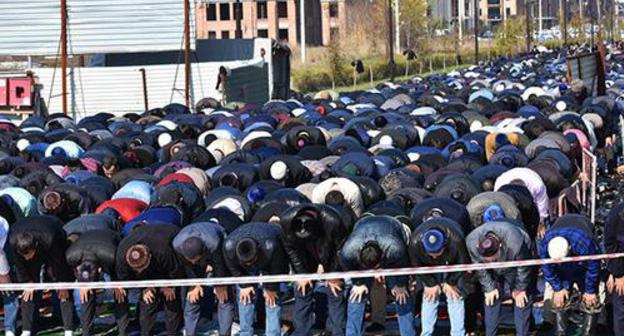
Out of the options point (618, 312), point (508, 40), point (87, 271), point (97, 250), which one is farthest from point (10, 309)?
point (508, 40)

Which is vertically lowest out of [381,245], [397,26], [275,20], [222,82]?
[381,245]

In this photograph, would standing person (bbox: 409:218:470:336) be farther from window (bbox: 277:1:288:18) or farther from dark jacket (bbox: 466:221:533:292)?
window (bbox: 277:1:288:18)

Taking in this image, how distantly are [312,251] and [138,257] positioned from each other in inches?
77.7

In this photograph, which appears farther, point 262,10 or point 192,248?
point 262,10

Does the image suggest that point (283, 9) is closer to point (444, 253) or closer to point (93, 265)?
point (93, 265)

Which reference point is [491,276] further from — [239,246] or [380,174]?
[380,174]

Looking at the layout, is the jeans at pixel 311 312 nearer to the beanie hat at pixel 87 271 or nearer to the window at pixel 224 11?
the beanie hat at pixel 87 271

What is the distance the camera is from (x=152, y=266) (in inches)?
564

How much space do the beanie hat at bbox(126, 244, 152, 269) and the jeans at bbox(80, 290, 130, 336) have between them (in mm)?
752

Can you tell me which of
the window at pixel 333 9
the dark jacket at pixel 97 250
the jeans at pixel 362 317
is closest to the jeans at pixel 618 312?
the jeans at pixel 362 317

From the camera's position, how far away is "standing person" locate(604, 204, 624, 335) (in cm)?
1379

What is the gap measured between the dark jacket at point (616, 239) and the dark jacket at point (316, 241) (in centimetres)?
296

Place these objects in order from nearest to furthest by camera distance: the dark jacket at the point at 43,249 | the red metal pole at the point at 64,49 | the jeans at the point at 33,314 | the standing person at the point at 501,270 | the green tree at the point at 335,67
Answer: the standing person at the point at 501,270 < the dark jacket at the point at 43,249 < the jeans at the point at 33,314 < the red metal pole at the point at 64,49 < the green tree at the point at 335,67

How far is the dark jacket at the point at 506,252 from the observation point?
13828mm
